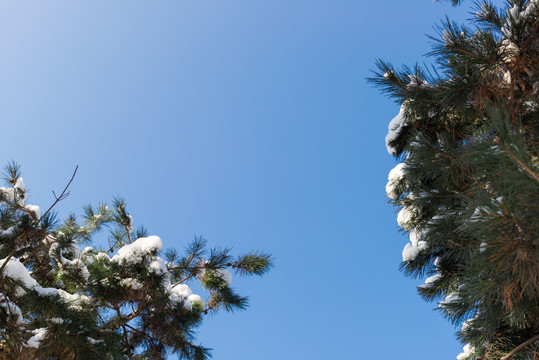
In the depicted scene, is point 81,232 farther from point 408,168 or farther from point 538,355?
point 538,355

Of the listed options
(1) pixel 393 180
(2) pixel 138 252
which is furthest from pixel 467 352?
(2) pixel 138 252

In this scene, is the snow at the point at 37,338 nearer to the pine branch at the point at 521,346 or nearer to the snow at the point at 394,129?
the pine branch at the point at 521,346

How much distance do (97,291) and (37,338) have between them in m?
1.06

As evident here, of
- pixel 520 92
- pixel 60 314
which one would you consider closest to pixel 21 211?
pixel 60 314

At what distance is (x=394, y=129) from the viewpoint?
531 centimetres

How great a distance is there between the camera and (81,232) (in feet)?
21.3

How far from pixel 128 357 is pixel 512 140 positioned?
4.88 m

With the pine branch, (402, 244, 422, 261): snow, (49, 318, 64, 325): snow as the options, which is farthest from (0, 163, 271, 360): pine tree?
the pine branch

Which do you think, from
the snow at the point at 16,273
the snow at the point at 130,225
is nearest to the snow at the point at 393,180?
the snow at the point at 130,225

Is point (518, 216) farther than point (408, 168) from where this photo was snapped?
No

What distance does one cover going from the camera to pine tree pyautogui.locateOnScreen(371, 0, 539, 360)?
208 cm

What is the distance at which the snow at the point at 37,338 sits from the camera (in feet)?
11.0

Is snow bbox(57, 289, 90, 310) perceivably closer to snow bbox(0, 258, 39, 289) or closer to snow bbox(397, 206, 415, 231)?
snow bbox(0, 258, 39, 289)

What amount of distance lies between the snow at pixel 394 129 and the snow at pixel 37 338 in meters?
4.61
